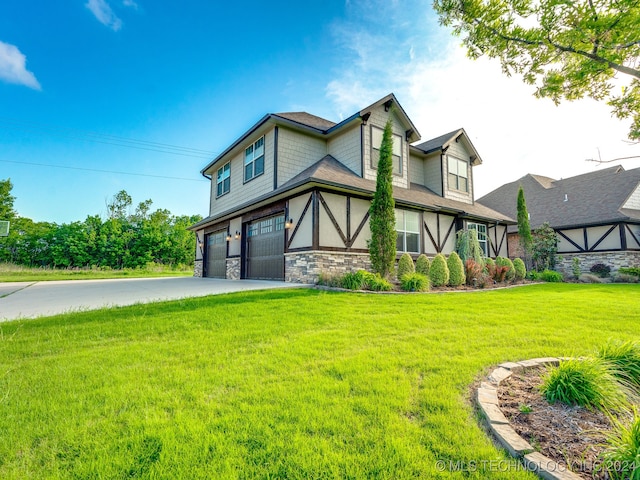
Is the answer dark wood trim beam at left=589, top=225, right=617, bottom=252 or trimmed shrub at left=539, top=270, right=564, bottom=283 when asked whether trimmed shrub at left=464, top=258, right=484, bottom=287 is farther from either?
dark wood trim beam at left=589, top=225, right=617, bottom=252

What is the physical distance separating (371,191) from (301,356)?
8.06m

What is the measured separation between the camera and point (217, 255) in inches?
673

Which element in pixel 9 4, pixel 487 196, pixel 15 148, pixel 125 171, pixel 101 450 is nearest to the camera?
pixel 101 450

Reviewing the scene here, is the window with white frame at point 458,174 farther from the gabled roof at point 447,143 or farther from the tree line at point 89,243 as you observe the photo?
the tree line at point 89,243

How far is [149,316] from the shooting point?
214 inches

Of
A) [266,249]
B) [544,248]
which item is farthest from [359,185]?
[544,248]

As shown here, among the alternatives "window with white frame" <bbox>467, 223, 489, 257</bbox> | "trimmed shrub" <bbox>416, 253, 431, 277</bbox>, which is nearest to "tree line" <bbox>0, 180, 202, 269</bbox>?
"trimmed shrub" <bbox>416, 253, 431, 277</bbox>

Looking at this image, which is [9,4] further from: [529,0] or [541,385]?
[541,385]

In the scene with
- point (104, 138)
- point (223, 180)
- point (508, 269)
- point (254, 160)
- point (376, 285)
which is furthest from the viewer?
point (104, 138)

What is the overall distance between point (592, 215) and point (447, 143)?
9.68 metres

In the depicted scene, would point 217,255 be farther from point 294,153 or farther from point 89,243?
point 89,243

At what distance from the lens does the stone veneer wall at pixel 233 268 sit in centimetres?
1431

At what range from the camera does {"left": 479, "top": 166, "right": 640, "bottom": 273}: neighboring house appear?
15.7 metres

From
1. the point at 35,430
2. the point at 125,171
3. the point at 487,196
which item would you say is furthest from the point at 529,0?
the point at 125,171
